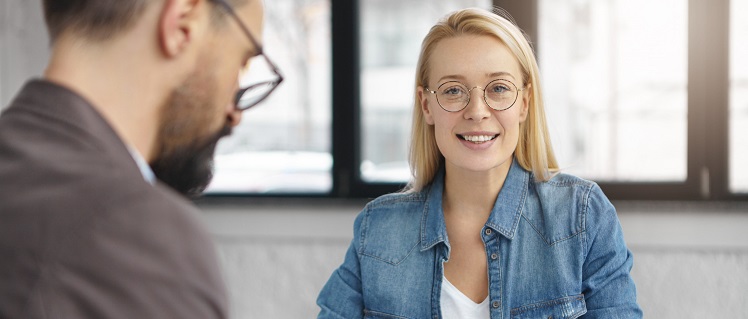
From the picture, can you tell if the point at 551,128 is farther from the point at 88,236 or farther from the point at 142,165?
the point at 88,236

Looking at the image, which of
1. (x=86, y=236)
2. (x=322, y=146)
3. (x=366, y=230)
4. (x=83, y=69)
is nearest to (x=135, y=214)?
(x=86, y=236)

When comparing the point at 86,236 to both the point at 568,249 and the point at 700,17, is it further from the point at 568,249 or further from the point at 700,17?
the point at 700,17

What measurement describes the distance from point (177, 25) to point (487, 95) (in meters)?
0.78

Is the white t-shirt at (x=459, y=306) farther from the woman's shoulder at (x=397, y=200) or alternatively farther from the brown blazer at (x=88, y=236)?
the brown blazer at (x=88, y=236)

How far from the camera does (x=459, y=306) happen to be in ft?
4.54

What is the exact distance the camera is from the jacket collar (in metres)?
1.42

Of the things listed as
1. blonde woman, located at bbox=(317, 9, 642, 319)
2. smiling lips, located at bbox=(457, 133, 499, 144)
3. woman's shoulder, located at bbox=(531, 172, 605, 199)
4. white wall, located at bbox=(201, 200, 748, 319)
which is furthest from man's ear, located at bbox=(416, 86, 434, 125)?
white wall, located at bbox=(201, 200, 748, 319)

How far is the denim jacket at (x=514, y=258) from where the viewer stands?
53.5 inches

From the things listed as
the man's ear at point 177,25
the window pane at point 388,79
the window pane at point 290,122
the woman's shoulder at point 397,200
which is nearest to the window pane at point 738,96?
the window pane at point 388,79

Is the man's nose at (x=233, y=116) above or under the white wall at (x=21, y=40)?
under

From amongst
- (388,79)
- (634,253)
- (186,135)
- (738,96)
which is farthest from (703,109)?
(186,135)

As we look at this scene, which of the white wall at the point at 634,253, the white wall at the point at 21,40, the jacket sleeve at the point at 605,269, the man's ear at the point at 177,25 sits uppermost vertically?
the white wall at the point at 21,40

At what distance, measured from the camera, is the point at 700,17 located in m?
2.87

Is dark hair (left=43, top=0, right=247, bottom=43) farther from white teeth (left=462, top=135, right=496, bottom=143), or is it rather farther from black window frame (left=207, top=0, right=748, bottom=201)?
black window frame (left=207, top=0, right=748, bottom=201)
